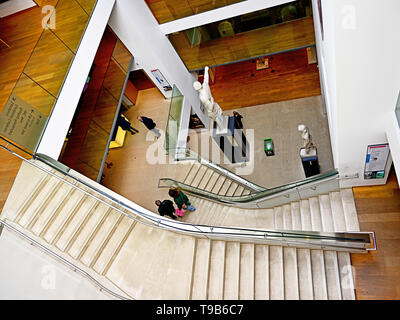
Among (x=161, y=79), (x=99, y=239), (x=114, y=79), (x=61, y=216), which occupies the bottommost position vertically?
(x=99, y=239)

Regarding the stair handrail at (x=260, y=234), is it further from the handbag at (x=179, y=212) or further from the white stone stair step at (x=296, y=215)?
the handbag at (x=179, y=212)

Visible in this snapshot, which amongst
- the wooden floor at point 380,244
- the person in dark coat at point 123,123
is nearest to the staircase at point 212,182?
the person in dark coat at point 123,123

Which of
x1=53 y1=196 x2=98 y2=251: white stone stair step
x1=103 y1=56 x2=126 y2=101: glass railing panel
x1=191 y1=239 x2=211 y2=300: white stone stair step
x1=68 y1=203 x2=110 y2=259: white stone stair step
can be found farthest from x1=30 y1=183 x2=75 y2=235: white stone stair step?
x1=103 y1=56 x2=126 y2=101: glass railing panel

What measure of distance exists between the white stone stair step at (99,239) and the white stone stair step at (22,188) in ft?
5.66

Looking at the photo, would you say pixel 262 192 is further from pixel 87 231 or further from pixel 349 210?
pixel 87 231

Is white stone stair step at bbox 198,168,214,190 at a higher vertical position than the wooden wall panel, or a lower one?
lower

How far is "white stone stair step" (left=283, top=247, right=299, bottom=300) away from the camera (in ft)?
15.7

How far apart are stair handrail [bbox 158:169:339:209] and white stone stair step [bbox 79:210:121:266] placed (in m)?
Result: 2.24

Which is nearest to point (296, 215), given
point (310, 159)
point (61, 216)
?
point (310, 159)

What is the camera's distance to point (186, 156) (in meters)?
9.49

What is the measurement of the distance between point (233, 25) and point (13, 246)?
8632mm

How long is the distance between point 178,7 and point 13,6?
225 inches

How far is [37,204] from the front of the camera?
618cm

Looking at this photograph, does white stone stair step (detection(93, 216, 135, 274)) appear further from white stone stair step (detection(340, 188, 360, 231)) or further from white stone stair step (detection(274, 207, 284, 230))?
white stone stair step (detection(340, 188, 360, 231))
